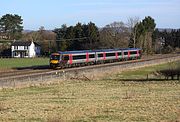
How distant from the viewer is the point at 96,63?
78.2 meters

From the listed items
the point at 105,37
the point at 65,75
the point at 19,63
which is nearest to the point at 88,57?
the point at 65,75

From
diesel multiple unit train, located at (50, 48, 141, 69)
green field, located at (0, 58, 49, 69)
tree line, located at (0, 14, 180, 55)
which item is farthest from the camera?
tree line, located at (0, 14, 180, 55)

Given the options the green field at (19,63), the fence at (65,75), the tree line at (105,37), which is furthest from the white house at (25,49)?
the fence at (65,75)

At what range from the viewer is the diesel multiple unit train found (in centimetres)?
6400

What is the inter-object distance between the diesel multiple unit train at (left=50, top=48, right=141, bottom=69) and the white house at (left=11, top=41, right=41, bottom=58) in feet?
206

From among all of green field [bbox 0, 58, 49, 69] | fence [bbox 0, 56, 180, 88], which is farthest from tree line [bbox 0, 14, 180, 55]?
fence [bbox 0, 56, 180, 88]

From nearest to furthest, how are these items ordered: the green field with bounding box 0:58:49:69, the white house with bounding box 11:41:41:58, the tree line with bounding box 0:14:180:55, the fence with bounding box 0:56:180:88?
1. the fence with bounding box 0:56:180:88
2. the green field with bounding box 0:58:49:69
3. the tree line with bounding box 0:14:180:55
4. the white house with bounding box 11:41:41:58

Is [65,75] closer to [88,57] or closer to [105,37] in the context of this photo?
[88,57]

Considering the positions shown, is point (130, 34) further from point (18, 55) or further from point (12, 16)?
point (12, 16)

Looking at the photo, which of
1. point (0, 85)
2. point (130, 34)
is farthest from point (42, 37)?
point (0, 85)

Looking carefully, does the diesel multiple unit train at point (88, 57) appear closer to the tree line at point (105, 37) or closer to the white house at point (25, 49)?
Answer: the tree line at point (105, 37)

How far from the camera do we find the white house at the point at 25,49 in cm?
15388

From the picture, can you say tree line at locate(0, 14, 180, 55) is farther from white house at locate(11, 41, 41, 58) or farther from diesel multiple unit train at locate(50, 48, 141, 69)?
diesel multiple unit train at locate(50, 48, 141, 69)

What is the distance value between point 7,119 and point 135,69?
173 feet
